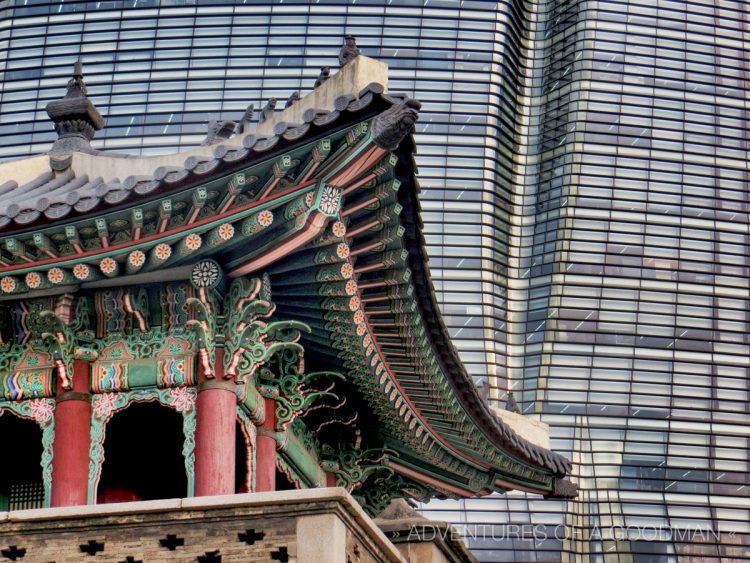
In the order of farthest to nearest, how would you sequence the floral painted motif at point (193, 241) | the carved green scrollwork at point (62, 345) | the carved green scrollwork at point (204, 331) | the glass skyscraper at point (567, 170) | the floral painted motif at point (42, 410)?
1. the glass skyscraper at point (567, 170)
2. the floral painted motif at point (42, 410)
3. the carved green scrollwork at point (62, 345)
4. the carved green scrollwork at point (204, 331)
5. the floral painted motif at point (193, 241)

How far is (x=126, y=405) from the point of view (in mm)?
15977

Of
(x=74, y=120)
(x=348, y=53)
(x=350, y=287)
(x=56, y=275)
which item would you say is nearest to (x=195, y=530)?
(x=56, y=275)

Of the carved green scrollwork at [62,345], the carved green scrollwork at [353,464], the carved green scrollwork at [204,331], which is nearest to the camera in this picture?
the carved green scrollwork at [204,331]

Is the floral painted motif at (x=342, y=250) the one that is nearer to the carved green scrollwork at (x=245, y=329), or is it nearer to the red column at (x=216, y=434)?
the carved green scrollwork at (x=245, y=329)

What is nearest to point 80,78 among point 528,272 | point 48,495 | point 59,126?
point 59,126

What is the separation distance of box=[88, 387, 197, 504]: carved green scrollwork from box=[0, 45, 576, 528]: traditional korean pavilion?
2 centimetres

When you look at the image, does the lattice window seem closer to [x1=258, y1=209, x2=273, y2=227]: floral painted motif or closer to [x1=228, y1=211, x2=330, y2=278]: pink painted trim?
[x1=228, y1=211, x2=330, y2=278]: pink painted trim

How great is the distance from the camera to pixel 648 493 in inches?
3607

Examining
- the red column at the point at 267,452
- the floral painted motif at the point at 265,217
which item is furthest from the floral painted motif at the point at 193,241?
the red column at the point at 267,452

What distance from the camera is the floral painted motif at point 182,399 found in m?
15.8

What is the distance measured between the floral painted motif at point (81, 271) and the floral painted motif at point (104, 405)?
1.27 m

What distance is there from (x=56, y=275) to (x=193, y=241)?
1413 millimetres

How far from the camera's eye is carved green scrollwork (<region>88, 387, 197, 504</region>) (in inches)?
615

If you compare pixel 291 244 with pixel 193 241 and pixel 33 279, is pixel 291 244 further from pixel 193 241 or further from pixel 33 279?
pixel 33 279
